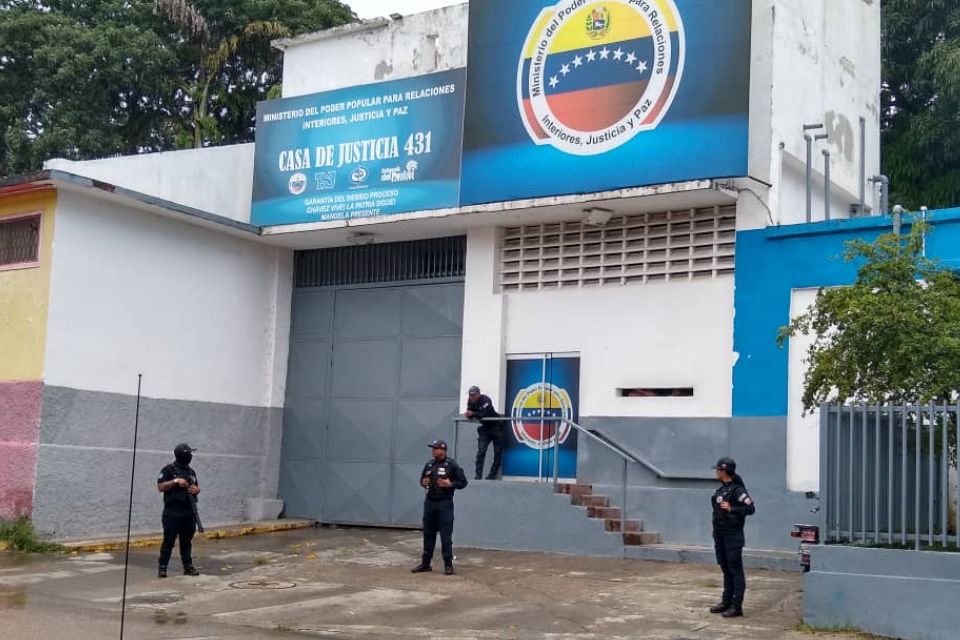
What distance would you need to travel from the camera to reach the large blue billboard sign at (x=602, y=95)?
15.7m

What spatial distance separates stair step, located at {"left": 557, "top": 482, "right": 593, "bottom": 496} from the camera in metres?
16.6

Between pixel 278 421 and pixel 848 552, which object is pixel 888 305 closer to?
pixel 848 552

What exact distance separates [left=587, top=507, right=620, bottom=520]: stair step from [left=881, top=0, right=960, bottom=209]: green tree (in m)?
10.5

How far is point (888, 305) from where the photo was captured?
35.6 ft

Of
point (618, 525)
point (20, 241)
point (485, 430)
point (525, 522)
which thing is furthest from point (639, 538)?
point (20, 241)

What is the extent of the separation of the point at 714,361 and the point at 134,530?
9229mm

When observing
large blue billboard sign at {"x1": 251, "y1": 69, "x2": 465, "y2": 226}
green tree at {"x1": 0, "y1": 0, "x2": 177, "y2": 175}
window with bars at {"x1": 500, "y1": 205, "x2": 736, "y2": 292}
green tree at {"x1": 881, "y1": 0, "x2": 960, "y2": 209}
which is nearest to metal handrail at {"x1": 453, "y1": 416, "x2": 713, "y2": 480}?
window with bars at {"x1": 500, "y1": 205, "x2": 736, "y2": 292}

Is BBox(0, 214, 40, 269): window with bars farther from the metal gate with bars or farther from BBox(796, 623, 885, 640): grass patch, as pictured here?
BBox(796, 623, 885, 640): grass patch

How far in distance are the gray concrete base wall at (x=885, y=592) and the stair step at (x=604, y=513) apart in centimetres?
564

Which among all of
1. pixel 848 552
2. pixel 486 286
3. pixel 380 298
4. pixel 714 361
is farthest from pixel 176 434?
pixel 848 552

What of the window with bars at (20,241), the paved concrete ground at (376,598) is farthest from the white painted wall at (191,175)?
the paved concrete ground at (376,598)

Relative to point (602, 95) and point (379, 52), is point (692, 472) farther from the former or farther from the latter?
point (379, 52)

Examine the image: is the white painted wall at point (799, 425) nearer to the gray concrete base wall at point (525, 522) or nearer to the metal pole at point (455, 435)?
the gray concrete base wall at point (525, 522)

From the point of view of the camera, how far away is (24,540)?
54.3ft
